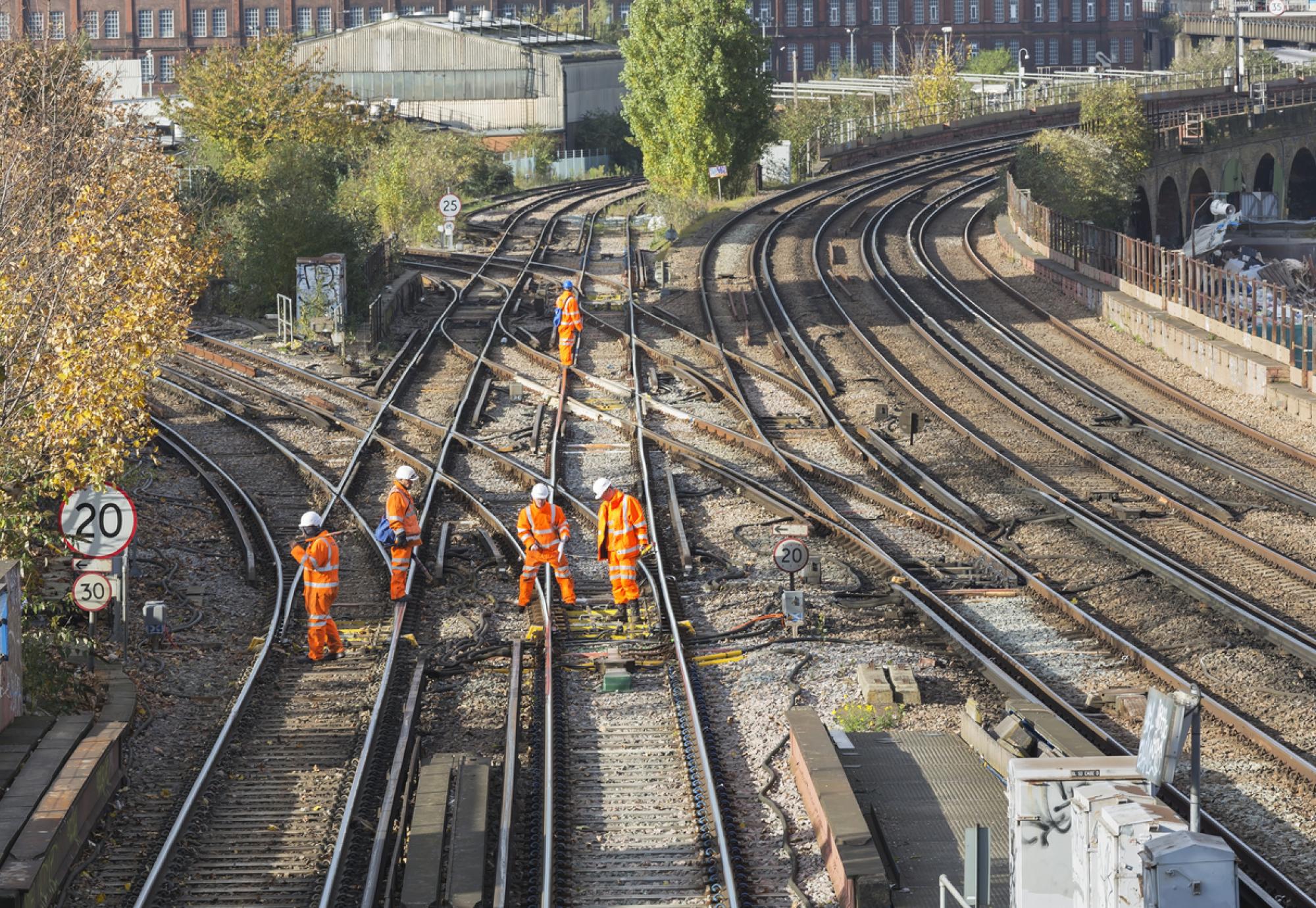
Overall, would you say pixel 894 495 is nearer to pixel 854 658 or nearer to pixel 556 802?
pixel 854 658

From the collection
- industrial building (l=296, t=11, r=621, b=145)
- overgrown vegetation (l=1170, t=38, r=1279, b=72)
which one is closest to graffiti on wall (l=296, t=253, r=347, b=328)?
industrial building (l=296, t=11, r=621, b=145)

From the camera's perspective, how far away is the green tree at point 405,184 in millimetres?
43312

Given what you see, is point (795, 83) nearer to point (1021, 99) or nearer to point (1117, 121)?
point (1021, 99)

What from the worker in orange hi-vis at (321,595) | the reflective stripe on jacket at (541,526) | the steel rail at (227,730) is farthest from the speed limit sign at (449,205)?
the worker in orange hi-vis at (321,595)

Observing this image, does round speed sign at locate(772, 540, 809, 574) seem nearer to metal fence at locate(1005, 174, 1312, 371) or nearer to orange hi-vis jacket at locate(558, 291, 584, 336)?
metal fence at locate(1005, 174, 1312, 371)

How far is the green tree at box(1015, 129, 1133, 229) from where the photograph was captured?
42469 mm

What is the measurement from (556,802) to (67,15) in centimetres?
8882

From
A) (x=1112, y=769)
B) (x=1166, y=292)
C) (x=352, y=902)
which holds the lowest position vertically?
(x=352, y=902)

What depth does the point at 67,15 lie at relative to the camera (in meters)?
90.6

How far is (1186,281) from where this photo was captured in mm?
28719

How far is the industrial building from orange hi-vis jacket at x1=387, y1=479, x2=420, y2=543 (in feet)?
205

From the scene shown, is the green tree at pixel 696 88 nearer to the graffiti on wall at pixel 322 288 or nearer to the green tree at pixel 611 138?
the graffiti on wall at pixel 322 288

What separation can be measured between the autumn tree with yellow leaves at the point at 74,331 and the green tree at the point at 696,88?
2785 centimetres

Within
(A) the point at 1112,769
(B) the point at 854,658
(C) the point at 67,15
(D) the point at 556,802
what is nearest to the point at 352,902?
(D) the point at 556,802
